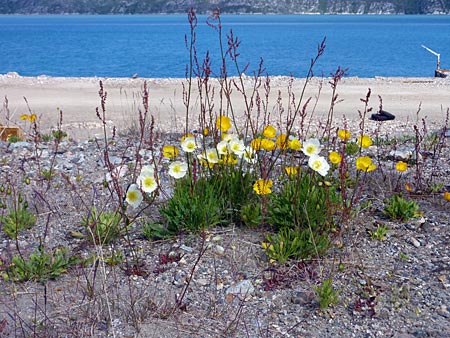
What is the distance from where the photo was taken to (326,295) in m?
3.51

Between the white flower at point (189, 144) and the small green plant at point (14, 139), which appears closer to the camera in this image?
the white flower at point (189, 144)

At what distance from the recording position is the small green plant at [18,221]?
14.5 ft

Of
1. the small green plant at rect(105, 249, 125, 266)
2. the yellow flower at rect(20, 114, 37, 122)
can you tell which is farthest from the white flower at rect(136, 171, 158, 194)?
the yellow flower at rect(20, 114, 37, 122)

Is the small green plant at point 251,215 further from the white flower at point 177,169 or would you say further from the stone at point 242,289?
the stone at point 242,289

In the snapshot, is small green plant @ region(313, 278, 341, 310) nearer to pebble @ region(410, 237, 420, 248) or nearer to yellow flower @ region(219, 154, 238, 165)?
pebble @ region(410, 237, 420, 248)

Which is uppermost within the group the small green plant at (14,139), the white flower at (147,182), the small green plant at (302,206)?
the white flower at (147,182)

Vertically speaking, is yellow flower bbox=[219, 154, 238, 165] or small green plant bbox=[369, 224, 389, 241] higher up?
yellow flower bbox=[219, 154, 238, 165]

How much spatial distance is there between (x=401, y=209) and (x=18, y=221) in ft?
9.37

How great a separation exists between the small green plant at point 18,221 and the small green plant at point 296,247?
183 cm

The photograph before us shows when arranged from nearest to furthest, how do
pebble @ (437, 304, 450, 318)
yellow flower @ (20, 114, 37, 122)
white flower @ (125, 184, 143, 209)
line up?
pebble @ (437, 304, 450, 318) < white flower @ (125, 184, 143, 209) < yellow flower @ (20, 114, 37, 122)

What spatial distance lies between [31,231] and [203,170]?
4.49 ft

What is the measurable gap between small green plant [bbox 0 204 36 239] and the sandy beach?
452 centimetres

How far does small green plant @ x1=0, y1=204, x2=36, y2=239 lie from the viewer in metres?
4.41

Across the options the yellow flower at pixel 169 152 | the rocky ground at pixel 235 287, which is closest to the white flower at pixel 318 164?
the rocky ground at pixel 235 287
